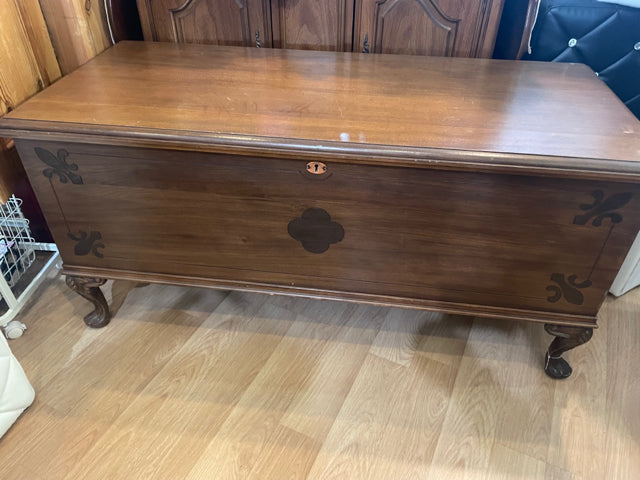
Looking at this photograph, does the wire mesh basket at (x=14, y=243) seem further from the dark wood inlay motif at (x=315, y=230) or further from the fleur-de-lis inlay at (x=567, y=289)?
the fleur-de-lis inlay at (x=567, y=289)

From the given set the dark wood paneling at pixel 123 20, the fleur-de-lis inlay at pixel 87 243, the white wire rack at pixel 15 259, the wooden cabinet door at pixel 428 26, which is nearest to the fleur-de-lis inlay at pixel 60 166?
the fleur-de-lis inlay at pixel 87 243

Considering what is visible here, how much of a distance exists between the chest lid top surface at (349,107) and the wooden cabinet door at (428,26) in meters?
0.08

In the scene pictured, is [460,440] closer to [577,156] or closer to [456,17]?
[577,156]

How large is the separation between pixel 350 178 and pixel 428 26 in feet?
2.00

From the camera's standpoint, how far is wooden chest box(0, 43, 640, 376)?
37.9 inches

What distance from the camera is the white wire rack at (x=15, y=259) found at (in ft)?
4.62

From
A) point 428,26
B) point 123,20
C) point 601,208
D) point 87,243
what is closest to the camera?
point 601,208

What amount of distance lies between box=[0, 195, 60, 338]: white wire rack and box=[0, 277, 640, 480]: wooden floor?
48 millimetres

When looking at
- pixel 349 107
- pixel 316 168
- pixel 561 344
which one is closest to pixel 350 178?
pixel 316 168

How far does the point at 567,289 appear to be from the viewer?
1.11 metres

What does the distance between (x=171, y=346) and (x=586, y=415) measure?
3.60 ft

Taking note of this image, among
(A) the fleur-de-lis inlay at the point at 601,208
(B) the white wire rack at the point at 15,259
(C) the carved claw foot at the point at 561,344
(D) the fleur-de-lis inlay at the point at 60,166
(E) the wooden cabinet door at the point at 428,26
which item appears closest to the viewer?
(A) the fleur-de-lis inlay at the point at 601,208

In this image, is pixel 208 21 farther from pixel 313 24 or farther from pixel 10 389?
pixel 10 389

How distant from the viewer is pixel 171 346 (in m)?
1.39
